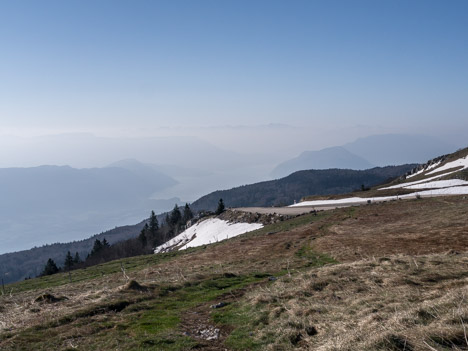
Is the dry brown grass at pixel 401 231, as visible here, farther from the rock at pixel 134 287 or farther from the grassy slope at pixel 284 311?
the rock at pixel 134 287

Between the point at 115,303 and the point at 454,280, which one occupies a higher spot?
the point at 115,303

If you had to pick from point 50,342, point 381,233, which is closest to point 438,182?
point 381,233

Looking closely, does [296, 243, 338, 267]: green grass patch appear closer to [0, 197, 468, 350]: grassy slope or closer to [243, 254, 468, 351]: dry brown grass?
[0, 197, 468, 350]: grassy slope

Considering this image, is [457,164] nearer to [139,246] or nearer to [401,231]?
[401,231]

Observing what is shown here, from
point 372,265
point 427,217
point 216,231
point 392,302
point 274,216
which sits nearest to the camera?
point 392,302

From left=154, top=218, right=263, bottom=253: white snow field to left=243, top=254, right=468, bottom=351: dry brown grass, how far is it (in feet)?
119

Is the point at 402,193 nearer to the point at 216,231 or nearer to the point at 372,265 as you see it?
the point at 216,231

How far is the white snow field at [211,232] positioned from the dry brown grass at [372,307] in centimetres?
3627

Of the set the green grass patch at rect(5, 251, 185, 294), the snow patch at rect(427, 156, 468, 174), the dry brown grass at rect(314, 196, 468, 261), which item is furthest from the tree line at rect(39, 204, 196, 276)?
the snow patch at rect(427, 156, 468, 174)

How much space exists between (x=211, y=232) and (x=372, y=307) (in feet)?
169

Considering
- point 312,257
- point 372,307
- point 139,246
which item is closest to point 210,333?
point 372,307

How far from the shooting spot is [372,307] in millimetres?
9430

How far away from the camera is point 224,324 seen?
11.7 metres

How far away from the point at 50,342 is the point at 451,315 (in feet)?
37.6
